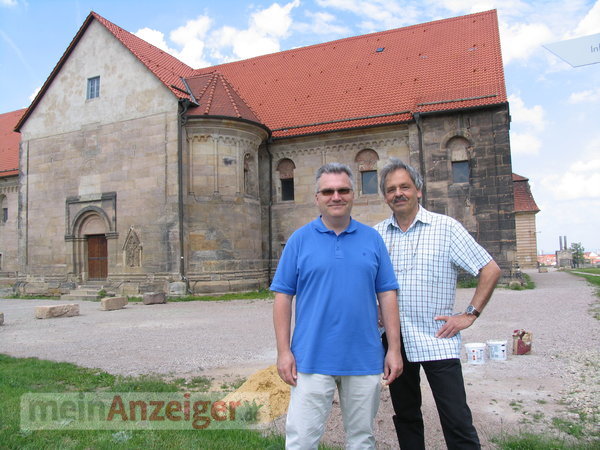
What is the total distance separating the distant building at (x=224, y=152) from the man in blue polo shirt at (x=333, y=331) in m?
15.5

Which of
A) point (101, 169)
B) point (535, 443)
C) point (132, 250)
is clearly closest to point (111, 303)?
point (132, 250)

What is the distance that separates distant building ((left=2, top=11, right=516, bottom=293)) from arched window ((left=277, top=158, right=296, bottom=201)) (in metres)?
0.05

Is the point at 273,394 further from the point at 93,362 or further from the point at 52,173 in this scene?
the point at 52,173

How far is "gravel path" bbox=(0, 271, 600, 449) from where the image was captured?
4656mm

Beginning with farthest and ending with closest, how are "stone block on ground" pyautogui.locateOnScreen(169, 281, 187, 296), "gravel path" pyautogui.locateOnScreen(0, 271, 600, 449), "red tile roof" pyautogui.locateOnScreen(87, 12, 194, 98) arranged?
"red tile roof" pyautogui.locateOnScreen(87, 12, 194, 98)
"stone block on ground" pyautogui.locateOnScreen(169, 281, 187, 296)
"gravel path" pyautogui.locateOnScreen(0, 271, 600, 449)

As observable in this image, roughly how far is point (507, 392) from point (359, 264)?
3.56m

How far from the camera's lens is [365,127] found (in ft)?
65.1

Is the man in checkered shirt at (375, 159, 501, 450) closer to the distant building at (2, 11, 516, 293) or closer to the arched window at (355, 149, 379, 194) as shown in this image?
the distant building at (2, 11, 516, 293)

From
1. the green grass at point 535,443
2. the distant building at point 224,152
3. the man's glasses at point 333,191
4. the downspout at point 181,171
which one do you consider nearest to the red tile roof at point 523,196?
the distant building at point 224,152

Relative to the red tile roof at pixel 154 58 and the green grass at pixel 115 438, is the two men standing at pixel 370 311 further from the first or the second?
the red tile roof at pixel 154 58

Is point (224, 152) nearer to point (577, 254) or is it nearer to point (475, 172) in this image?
point (475, 172)

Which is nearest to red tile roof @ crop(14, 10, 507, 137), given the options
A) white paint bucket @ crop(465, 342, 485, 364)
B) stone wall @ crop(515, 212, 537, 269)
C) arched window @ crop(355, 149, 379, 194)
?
arched window @ crop(355, 149, 379, 194)

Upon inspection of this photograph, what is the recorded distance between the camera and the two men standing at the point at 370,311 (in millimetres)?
2707

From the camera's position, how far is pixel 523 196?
43406 millimetres
